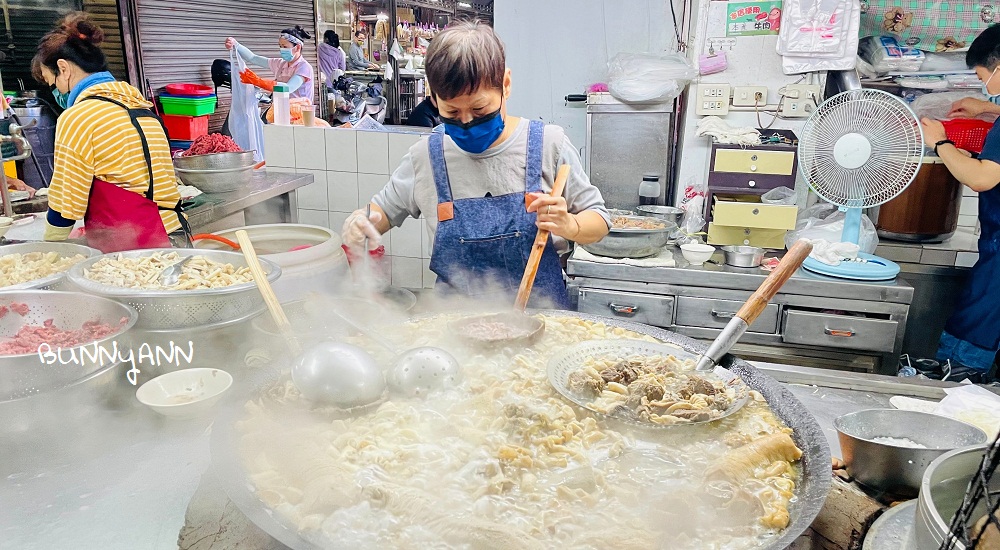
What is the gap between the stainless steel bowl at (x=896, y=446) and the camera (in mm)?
1361

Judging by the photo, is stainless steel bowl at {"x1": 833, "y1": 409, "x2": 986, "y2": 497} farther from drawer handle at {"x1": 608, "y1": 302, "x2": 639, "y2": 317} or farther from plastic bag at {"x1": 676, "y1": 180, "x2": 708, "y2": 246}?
plastic bag at {"x1": 676, "y1": 180, "x2": 708, "y2": 246}

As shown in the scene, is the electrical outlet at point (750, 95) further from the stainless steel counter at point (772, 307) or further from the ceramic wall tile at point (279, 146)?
the ceramic wall tile at point (279, 146)

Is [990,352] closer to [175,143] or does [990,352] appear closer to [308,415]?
[308,415]

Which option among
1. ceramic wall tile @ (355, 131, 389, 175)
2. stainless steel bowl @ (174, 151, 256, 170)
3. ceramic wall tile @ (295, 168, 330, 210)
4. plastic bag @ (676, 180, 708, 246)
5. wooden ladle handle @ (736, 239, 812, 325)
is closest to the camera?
wooden ladle handle @ (736, 239, 812, 325)

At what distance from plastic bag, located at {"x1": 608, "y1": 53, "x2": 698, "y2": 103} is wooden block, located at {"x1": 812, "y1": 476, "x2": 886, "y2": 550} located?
12.0 feet

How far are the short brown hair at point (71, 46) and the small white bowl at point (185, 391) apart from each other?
245cm

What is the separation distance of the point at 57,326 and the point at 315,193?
3.83 meters

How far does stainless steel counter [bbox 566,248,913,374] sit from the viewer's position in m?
3.58

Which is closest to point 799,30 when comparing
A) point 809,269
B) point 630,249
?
point 809,269

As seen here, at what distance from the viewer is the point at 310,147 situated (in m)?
5.38

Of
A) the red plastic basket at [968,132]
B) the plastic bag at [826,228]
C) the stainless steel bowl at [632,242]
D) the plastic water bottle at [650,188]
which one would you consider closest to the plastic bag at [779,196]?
the plastic bag at [826,228]

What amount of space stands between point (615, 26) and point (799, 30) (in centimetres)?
150

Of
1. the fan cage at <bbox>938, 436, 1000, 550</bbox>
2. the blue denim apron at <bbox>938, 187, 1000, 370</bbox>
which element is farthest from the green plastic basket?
the fan cage at <bbox>938, 436, 1000, 550</bbox>

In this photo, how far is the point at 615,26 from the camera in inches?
203
